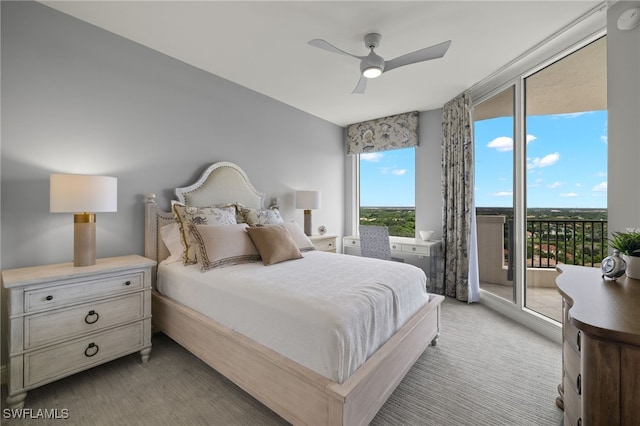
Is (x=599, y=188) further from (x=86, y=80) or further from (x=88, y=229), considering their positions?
(x=86, y=80)

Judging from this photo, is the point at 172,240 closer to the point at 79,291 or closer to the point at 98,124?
the point at 79,291

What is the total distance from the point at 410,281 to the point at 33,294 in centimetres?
250

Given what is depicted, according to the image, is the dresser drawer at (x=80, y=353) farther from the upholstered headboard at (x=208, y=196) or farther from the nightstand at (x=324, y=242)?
the nightstand at (x=324, y=242)

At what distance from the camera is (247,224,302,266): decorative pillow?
2.36 meters

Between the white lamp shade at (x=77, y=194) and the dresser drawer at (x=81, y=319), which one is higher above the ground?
the white lamp shade at (x=77, y=194)

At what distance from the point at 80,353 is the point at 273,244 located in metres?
1.50

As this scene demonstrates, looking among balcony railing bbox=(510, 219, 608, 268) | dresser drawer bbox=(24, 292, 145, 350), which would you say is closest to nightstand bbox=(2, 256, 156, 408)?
dresser drawer bbox=(24, 292, 145, 350)

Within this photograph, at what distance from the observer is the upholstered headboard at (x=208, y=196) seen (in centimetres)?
255

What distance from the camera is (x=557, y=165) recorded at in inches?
115

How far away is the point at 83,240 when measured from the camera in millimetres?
1986

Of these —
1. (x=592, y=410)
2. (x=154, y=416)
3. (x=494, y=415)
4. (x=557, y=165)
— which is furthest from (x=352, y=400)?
(x=557, y=165)

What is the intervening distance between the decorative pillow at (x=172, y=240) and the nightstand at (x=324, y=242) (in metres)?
1.78

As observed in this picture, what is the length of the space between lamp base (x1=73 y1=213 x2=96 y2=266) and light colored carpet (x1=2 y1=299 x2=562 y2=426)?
857mm

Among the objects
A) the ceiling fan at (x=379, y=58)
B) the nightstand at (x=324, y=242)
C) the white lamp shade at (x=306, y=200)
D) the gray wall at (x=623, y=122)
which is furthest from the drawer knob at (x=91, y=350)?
the gray wall at (x=623, y=122)
